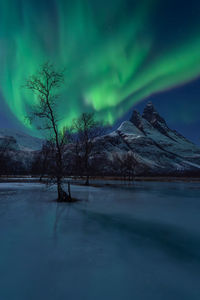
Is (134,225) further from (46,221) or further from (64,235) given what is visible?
(46,221)

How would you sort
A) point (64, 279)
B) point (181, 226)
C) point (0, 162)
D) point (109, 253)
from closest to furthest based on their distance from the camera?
point (64, 279) → point (109, 253) → point (181, 226) → point (0, 162)

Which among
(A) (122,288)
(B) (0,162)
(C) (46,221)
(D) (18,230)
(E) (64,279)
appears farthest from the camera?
(B) (0,162)

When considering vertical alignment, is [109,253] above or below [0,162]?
below

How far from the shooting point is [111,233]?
257 inches

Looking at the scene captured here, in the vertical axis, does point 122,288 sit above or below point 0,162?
below

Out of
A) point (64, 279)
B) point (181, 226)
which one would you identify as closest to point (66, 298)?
point (64, 279)

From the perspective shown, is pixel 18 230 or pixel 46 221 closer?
pixel 18 230

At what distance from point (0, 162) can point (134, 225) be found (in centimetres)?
6371

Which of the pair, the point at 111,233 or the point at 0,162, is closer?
the point at 111,233

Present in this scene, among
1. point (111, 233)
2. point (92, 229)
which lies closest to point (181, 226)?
point (111, 233)

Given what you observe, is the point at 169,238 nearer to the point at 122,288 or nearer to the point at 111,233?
the point at 111,233

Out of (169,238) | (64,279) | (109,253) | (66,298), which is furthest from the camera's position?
(169,238)

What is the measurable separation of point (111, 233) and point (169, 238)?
6.52 ft

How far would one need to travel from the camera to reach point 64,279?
357 centimetres
